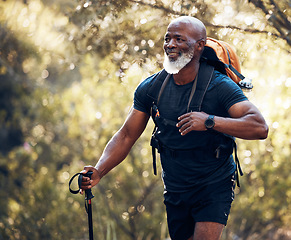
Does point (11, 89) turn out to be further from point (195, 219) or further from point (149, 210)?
point (195, 219)

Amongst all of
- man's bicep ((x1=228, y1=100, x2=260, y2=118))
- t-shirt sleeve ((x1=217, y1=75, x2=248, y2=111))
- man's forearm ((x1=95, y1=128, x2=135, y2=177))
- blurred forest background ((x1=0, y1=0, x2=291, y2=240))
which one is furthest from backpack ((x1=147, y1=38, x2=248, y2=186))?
blurred forest background ((x1=0, y1=0, x2=291, y2=240))

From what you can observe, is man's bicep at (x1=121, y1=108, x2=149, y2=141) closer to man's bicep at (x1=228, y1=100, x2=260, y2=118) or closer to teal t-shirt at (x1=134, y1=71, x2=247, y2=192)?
teal t-shirt at (x1=134, y1=71, x2=247, y2=192)

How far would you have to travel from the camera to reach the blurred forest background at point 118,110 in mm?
4328

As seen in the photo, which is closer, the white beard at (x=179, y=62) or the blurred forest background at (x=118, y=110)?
the white beard at (x=179, y=62)

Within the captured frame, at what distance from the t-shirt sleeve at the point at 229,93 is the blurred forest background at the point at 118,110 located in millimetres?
1218

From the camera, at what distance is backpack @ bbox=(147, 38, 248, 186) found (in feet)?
9.76

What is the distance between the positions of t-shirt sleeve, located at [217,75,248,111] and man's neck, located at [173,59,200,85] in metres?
0.25

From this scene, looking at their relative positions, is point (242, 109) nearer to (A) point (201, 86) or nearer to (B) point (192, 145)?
(A) point (201, 86)

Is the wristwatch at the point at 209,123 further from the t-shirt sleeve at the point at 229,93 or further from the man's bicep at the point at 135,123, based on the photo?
the man's bicep at the point at 135,123

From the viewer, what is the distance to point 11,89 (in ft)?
35.3

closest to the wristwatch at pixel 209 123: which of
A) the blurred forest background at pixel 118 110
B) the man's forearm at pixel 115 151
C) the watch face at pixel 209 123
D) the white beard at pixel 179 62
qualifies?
the watch face at pixel 209 123

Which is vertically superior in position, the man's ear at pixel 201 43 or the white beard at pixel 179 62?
the man's ear at pixel 201 43

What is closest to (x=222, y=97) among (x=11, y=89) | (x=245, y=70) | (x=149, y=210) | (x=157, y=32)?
(x=157, y=32)

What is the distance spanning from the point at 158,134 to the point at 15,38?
5755mm
